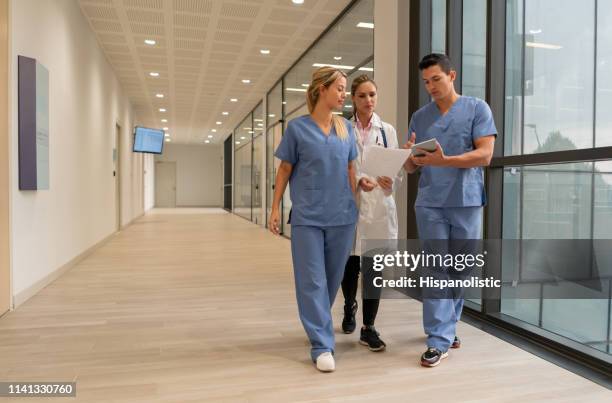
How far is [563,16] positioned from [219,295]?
2.94 m

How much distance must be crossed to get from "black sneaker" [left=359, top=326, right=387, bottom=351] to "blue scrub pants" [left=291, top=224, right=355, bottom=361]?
28 cm

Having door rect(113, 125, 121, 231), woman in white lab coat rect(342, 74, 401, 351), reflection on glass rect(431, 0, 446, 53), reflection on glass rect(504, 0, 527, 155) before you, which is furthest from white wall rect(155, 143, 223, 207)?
woman in white lab coat rect(342, 74, 401, 351)

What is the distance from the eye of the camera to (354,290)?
2.61m

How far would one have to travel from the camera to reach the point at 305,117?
7.28ft

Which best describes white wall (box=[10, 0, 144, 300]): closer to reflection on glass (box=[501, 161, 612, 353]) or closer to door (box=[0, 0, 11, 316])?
door (box=[0, 0, 11, 316])

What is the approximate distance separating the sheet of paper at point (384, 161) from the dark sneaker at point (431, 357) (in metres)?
0.85

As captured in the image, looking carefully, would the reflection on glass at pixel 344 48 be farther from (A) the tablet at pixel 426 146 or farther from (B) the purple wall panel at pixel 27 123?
(B) the purple wall panel at pixel 27 123

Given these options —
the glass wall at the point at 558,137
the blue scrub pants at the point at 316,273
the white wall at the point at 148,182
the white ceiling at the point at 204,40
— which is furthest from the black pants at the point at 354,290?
the white wall at the point at 148,182

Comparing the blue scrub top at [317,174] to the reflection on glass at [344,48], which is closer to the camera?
the blue scrub top at [317,174]

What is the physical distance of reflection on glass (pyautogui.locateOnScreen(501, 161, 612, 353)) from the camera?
7.80 ft

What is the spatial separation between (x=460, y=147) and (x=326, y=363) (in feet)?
3.92

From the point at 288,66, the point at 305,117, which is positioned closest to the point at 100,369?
the point at 305,117

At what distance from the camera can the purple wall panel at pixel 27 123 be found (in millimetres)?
3295

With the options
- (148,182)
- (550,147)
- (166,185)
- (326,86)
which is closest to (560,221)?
(550,147)
